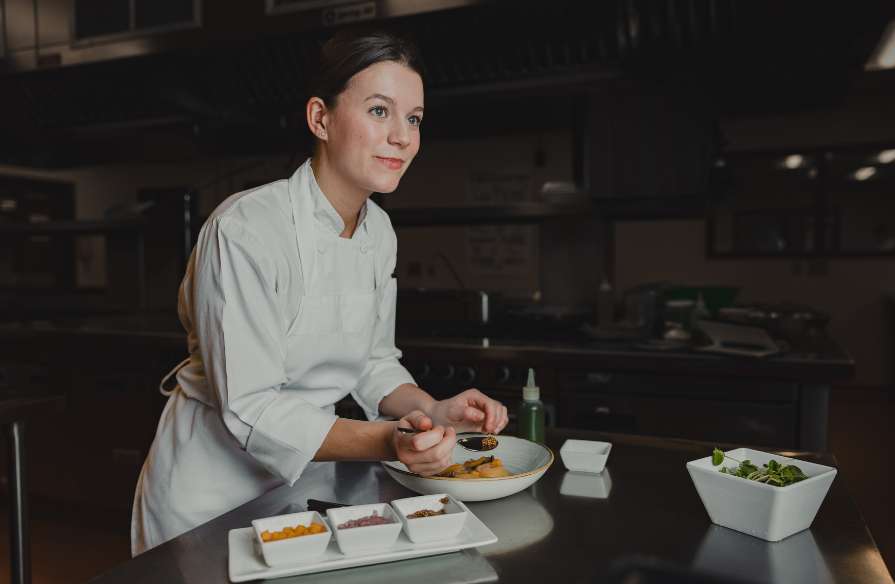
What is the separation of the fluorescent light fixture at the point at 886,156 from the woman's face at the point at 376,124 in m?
6.62

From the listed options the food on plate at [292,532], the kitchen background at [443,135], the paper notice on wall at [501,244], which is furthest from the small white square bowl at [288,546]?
the paper notice on wall at [501,244]

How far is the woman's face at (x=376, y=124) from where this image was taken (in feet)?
4.13

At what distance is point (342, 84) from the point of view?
1.27m

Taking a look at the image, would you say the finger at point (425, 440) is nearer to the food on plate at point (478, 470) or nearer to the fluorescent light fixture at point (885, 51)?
the food on plate at point (478, 470)

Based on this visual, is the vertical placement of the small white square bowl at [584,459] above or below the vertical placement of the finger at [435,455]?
below

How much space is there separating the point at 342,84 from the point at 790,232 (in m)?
6.58

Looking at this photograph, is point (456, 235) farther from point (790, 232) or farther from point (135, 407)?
point (135, 407)

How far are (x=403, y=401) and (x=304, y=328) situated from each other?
0.96 ft

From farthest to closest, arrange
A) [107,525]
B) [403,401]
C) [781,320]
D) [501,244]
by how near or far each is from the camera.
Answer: [501,244]
[107,525]
[781,320]
[403,401]

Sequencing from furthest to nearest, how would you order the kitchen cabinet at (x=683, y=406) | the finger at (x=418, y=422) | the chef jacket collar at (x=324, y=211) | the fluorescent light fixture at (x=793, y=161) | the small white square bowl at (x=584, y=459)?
the fluorescent light fixture at (x=793, y=161) → the kitchen cabinet at (x=683, y=406) → the chef jacket collar at (x=324, y=211) → the small white square bowl at (x=584, y=459) → the finger at (x=418, y=422)

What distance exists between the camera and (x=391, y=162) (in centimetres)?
129

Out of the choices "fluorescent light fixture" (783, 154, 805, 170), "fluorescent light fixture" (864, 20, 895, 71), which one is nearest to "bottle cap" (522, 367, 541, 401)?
"fluorescent light fixture" (864, 20, 895, 71)

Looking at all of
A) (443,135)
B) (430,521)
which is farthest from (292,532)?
(443,135)

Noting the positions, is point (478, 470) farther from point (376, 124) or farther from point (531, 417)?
point (376, 124)
